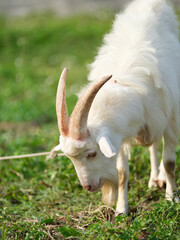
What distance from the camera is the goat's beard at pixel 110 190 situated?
3.70 meters

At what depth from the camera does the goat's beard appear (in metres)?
3.70

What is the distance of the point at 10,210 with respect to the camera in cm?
382

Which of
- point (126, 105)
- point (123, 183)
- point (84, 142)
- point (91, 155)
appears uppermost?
point (126, 105)

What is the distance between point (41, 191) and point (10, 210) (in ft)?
2.33

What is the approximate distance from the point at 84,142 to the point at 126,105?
0.60 meters

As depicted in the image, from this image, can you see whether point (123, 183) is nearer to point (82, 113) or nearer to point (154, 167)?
point (154, 167)

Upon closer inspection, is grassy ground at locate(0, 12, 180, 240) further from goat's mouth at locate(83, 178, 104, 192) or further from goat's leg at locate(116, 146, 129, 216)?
goat's mouth at locate(83, 178, 104, 192)

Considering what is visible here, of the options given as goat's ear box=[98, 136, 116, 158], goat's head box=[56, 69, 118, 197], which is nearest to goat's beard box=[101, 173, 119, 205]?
goat's head box=[56, 69, 118, 197]

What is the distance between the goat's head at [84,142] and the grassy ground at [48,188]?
420 mm

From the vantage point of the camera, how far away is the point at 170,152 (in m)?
4.22

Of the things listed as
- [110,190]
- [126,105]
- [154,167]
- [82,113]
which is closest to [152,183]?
[154,167]

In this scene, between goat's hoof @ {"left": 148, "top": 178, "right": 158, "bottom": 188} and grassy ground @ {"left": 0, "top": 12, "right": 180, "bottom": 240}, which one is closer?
grassy ground @ {"left": 0, "top": 12, "right": 180, "bottom": 240}

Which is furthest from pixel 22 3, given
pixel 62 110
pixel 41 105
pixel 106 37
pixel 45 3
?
pixel 62 110

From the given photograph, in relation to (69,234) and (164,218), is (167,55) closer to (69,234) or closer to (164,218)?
(164,218)
